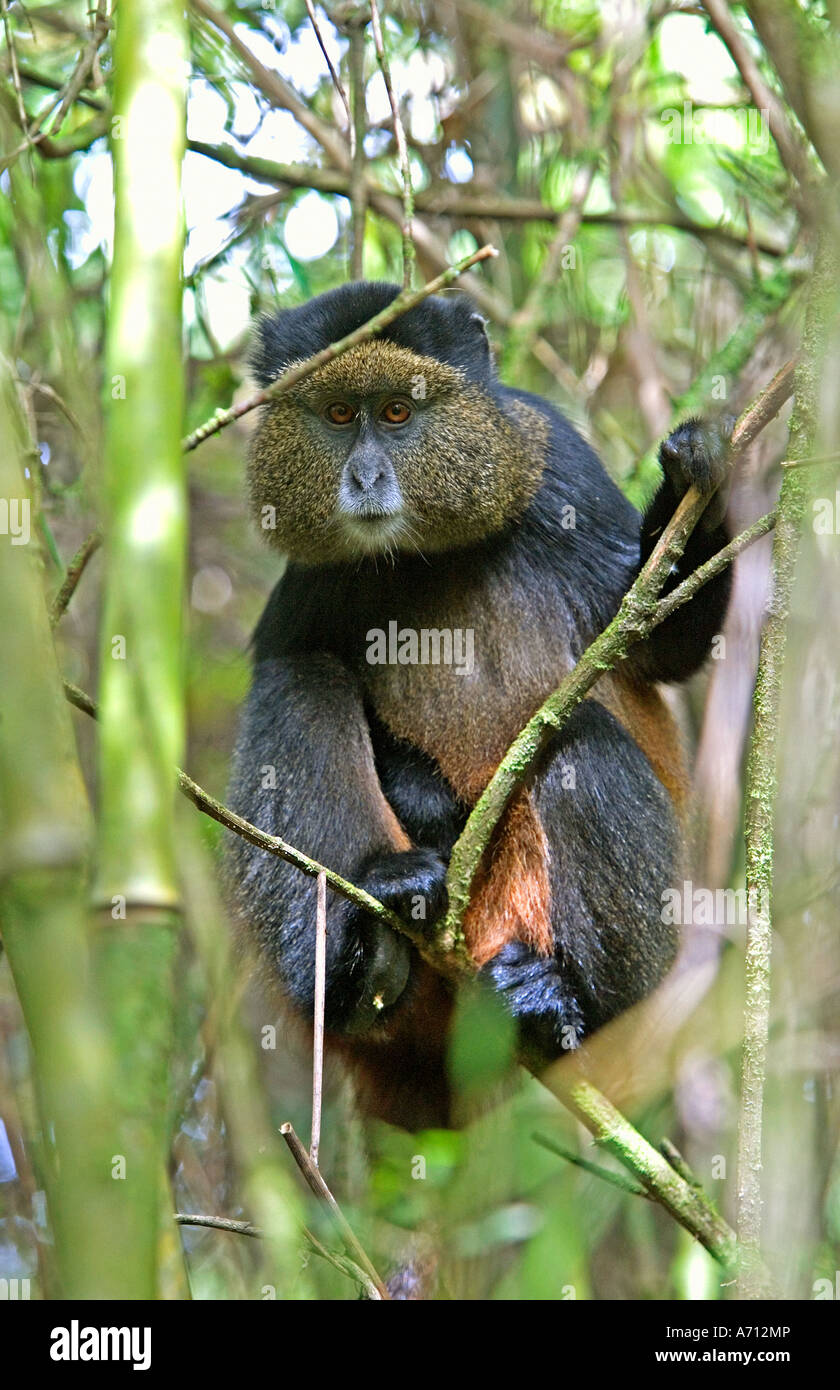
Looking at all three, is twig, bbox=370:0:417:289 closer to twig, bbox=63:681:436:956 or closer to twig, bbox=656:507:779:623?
twig, bbox=656:507:779:623

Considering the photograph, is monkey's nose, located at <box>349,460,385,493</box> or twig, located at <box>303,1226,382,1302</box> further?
monkey's nose, located at <box>349,460,385,493</box>

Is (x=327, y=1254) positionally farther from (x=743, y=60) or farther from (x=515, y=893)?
(x=743, y=60)

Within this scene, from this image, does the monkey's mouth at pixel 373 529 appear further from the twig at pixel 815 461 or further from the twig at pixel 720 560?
the twig at pixel 815 461

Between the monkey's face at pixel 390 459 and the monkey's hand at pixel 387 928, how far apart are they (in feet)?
4.55

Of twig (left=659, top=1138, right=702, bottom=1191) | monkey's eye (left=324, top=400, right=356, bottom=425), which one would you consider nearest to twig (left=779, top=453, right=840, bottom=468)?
monkey's eye (left=324, top=400, right=356, bottom=425)

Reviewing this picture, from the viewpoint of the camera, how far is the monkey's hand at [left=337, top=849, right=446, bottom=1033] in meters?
5.07

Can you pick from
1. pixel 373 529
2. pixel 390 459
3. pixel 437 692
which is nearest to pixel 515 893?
pixel 437 692

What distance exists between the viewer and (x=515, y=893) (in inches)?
222

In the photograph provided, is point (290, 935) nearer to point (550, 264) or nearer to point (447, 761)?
point (447, 761)

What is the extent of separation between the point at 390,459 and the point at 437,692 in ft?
3.41

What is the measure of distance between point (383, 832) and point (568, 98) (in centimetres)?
501

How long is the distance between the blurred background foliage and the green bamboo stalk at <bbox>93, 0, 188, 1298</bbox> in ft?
8.21

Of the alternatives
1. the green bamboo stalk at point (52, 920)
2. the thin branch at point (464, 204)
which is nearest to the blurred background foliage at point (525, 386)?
the thin branch at point (464, 204)

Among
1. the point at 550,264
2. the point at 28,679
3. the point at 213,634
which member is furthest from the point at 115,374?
the point at 213,634
